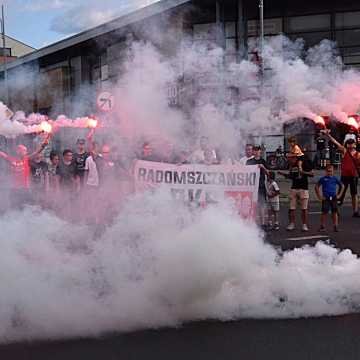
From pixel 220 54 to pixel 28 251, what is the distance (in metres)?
4.78

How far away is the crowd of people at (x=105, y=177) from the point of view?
8969 mm

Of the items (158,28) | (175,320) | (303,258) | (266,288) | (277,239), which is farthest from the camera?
(277,239)

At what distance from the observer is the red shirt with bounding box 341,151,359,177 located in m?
13.0

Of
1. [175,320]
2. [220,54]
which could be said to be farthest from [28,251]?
[220,54]

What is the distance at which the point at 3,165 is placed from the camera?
11.2 meters

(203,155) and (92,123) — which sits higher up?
(92,123)

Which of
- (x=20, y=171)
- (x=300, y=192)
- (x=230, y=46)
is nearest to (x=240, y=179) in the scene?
(x=300, y=192)

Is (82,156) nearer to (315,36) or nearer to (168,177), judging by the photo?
(168,177)

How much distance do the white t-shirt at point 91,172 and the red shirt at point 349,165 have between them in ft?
17.7

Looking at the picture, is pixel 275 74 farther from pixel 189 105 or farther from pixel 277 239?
pixel 277 239

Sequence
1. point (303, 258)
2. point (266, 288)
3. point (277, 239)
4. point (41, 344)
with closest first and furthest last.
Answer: point (41, 344) → point (266, 288) → point (303, 258) → point (277, 239)

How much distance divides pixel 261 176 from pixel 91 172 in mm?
2827

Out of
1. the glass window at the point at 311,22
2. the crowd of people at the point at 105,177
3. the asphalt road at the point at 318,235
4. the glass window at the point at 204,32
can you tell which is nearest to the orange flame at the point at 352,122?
the crowd of people at the point at 105,177

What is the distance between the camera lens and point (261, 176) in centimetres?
1018
